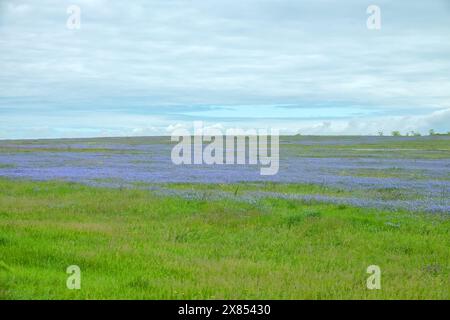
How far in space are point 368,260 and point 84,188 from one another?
55.0 ft

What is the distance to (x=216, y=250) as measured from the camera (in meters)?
13.2

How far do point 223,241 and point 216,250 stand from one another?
127cm

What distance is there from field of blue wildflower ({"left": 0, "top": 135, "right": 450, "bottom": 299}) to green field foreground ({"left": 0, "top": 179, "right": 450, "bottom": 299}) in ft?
0.12

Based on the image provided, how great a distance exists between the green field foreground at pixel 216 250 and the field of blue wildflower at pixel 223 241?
0.12 ft

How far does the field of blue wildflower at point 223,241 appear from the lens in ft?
32.2

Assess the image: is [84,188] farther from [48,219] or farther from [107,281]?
[107,281]

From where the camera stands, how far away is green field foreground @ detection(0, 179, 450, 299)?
9.71 metres
